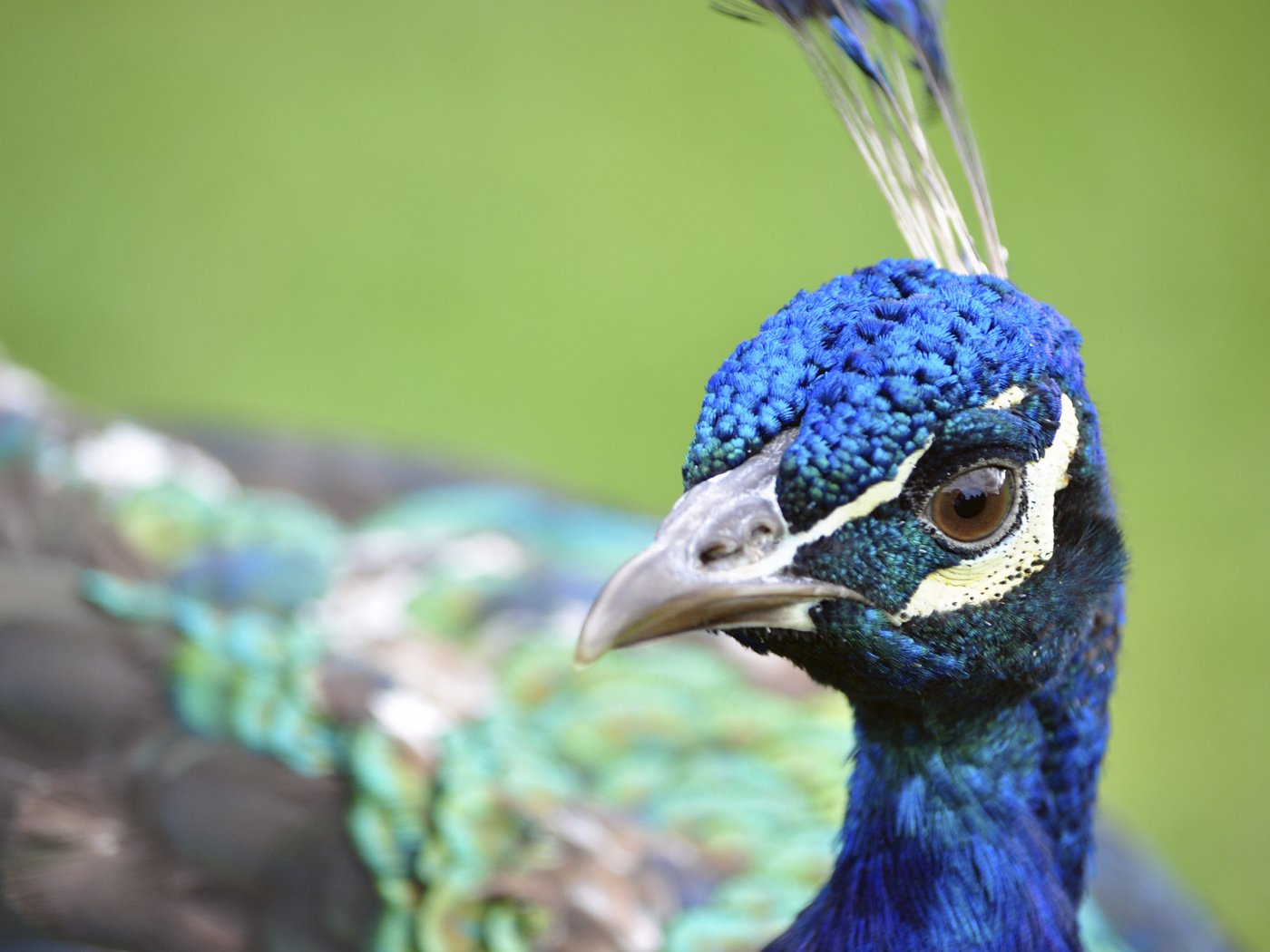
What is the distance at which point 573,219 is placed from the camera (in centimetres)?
338

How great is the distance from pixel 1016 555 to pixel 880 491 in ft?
0.41

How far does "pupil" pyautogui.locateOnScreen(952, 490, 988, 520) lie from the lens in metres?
0.98

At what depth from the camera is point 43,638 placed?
1562mm

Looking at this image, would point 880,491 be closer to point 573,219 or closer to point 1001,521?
point 1001,521

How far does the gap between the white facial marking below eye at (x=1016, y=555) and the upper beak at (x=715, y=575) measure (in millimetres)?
61

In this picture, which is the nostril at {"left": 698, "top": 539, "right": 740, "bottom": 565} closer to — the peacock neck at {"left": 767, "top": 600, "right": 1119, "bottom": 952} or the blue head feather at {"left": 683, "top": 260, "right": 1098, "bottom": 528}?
the blue head feather at {"left": 683, "top": 260, "right": 1098, "bottom": 528}

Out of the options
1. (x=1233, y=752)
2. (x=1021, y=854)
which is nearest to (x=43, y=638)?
(x=1021, y=854)

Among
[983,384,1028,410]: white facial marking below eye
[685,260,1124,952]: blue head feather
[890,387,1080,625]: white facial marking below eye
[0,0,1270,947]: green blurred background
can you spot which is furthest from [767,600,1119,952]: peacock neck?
[0,0,1270,947]: green blurred background

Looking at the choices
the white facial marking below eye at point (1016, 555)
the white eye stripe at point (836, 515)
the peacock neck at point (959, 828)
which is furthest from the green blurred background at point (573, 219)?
the white eye stripe at point (836, 515)

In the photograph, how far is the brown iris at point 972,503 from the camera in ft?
3.22

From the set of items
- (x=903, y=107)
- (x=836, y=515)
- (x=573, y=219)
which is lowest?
(x=836, y=515)

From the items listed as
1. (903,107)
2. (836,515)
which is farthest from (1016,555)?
(903,107)

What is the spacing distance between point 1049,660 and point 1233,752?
1789mm

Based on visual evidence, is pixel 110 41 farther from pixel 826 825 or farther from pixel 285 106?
pixel 826 825
